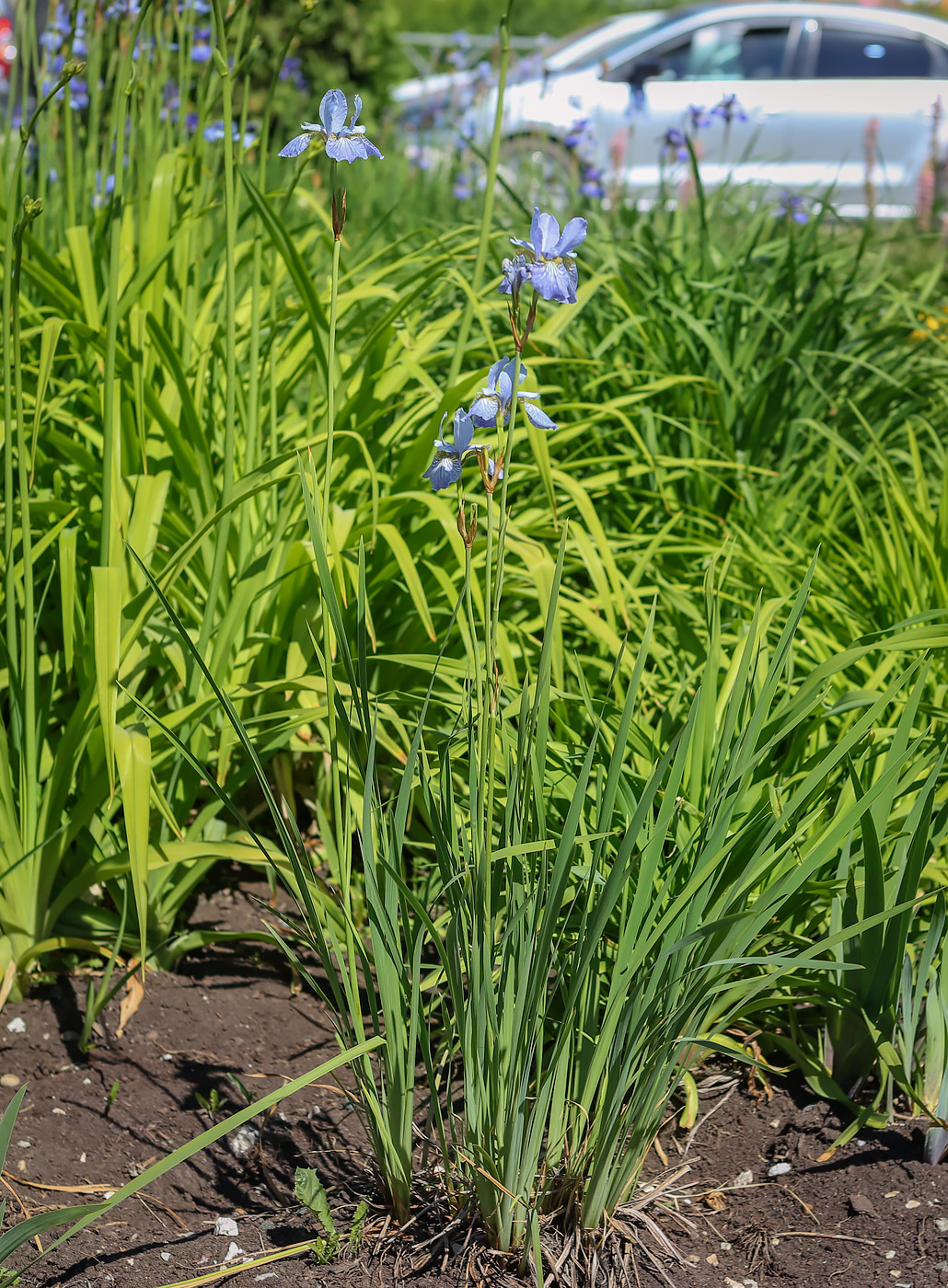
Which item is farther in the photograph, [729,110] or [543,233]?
[729,110]

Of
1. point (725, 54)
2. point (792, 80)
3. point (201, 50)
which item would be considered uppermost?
point (725, 54)

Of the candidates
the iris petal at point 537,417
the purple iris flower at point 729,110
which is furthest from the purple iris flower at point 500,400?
the purple iris flower at point 729,110

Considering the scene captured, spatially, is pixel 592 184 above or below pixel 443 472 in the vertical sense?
above

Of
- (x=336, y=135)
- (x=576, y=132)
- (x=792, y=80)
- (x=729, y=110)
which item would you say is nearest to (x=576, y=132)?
(x=576, y=132)

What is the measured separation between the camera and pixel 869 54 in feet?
28.1

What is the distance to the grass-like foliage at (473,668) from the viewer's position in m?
1.10

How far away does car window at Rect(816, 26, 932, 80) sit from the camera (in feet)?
27.7

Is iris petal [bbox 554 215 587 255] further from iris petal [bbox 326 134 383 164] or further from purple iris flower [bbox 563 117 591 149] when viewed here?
purple iris flower [bbox 563 117 591 149]

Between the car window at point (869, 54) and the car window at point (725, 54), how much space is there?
355 millimetres

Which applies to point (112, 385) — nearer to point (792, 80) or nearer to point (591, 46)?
point (591, 46)

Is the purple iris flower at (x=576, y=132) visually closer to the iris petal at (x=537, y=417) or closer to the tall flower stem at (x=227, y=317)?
the tall flower stem at (x=227, y=317)

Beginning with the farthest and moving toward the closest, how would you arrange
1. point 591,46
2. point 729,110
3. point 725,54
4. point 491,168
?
1. point 725,54
2. point 591,46
3. point 729,110
4. point 491,168

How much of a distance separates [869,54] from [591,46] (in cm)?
229

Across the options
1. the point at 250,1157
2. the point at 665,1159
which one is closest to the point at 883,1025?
the point at 665,1159
